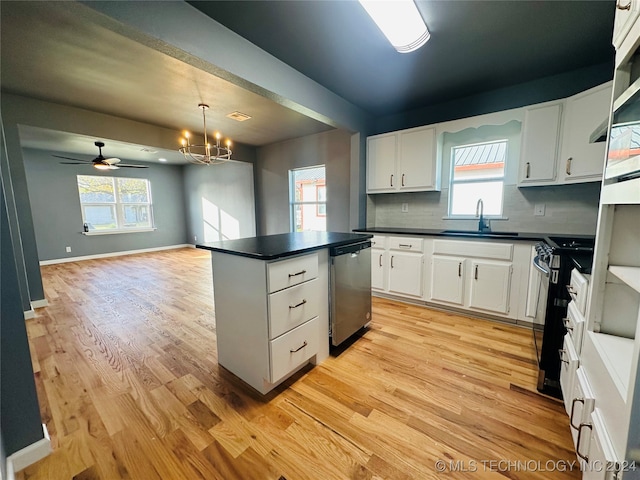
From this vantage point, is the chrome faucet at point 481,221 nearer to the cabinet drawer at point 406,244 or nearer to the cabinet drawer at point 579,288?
the cabinet drawer at point 406,244

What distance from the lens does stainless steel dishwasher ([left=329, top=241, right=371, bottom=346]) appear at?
2.02 m

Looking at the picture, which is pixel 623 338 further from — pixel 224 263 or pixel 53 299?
pixel 53 299

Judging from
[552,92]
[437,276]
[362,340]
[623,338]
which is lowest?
[362,340]

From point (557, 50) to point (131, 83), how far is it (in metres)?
4.01

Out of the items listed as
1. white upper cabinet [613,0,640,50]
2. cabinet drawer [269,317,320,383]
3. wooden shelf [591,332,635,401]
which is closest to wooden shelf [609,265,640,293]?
wooden shelf [591,332,635,401]

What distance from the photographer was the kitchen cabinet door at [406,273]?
9.73 feet

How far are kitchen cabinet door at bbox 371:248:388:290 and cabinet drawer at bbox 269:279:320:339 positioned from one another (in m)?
1.55

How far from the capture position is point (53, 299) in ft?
11.3

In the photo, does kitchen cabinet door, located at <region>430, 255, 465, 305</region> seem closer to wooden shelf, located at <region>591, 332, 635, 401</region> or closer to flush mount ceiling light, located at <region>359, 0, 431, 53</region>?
wooden shelf, located at <region>591, 332, 635, 401</region>

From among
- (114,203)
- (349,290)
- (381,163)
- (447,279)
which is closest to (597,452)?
(349,290)

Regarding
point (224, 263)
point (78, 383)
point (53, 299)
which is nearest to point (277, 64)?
point (224, 263)

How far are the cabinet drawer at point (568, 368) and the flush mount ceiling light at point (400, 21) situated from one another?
212 centimetres

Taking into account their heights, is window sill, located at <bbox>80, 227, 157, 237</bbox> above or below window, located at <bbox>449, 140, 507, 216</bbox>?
below

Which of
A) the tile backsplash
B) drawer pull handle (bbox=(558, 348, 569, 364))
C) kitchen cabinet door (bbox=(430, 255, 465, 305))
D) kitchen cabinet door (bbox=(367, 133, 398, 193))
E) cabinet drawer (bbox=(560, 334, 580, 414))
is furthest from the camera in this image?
kitchen cabinet door (bbox=(367, 133, 398, 193))
